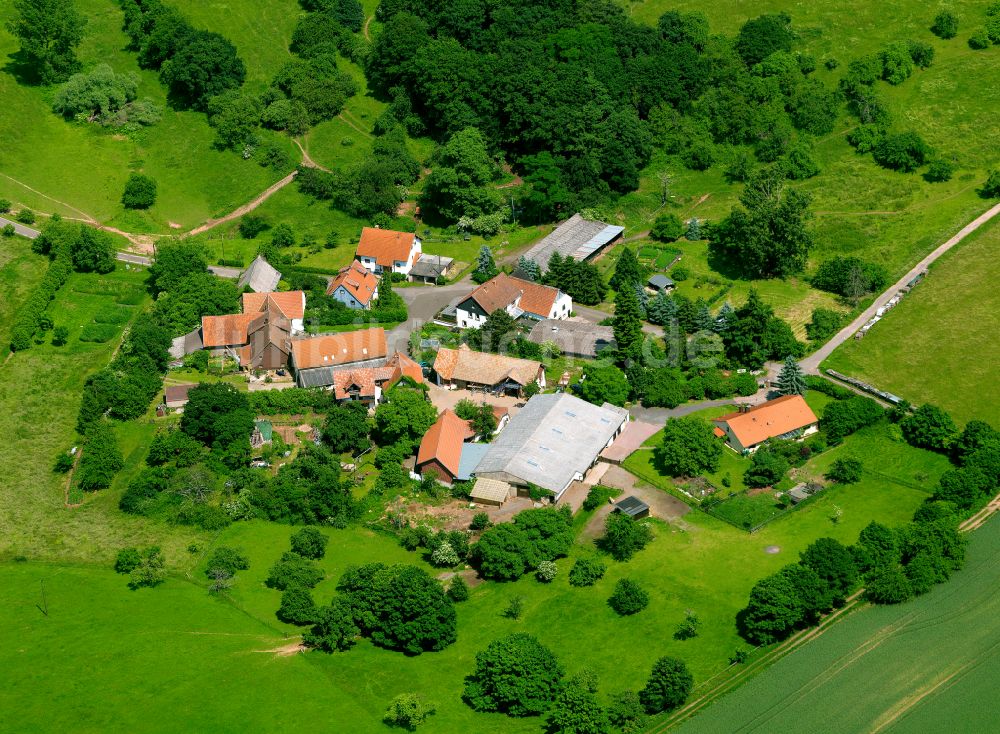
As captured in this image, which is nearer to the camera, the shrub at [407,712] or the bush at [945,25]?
the shrub at [407,712]

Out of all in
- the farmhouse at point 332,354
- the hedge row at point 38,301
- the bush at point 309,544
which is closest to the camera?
the bush at point 309,544

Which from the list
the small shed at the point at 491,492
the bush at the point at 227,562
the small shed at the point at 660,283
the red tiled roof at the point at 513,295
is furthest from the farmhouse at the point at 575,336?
the bush at the point at 227,562

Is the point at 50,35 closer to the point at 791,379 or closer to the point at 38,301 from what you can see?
the point at 38,301

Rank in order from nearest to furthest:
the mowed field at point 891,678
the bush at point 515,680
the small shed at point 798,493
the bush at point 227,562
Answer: the mowed field at point 891,678, the bush at point 515,680, the bush at point 227,562, the small shed at point 798,493

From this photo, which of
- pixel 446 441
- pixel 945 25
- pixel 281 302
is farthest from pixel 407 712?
pixel 945 25

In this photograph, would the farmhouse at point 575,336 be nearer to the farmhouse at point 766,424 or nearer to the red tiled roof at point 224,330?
the farmhouse at point 766,424

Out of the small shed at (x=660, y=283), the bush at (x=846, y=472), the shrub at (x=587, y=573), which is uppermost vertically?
the small shed at (x=660, y=283)

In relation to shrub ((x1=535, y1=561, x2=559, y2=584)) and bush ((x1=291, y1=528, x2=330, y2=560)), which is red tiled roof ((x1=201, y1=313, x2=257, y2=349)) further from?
shrub ((x1=535, y1=561, x2=559, y2=584))

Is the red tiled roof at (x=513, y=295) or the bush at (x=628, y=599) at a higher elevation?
the red tiled roof at (x=513, y=295)
